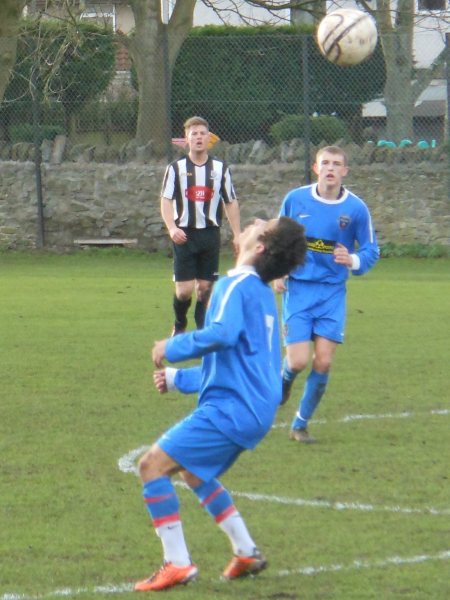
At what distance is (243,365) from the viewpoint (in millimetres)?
4980

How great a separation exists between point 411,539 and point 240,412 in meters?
1.26

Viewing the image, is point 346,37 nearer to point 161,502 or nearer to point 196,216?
point 196,216

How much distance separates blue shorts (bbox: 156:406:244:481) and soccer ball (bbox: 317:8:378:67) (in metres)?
10.4

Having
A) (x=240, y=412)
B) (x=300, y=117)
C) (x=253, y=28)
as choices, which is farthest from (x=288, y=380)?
(x=253, y=28)

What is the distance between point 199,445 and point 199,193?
7190mm

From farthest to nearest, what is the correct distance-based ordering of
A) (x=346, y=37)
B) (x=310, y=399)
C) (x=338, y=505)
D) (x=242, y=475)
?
(x=346, y=37) → (x=310, y=399) → (x=242, y=475) → (x=338, y=505)

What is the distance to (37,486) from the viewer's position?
673 cm

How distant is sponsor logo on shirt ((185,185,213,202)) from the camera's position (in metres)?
12.0

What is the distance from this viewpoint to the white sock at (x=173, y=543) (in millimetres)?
4973

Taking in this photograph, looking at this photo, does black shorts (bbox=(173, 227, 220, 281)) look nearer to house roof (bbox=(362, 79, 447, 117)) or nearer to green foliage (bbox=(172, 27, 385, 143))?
green foliage (bbox=(172, 27, 385, 143))

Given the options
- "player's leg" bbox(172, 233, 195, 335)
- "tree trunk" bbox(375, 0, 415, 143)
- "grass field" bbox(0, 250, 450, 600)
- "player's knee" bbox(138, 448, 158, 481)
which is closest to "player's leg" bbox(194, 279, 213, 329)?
"player's leg" bbox(172, 233, 195, 335)

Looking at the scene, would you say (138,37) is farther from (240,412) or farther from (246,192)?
(240,412)

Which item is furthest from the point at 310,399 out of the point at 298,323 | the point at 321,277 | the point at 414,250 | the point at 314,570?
the point at 414,250

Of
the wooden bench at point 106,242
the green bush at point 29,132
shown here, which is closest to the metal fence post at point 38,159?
the green bush at point 29,132
